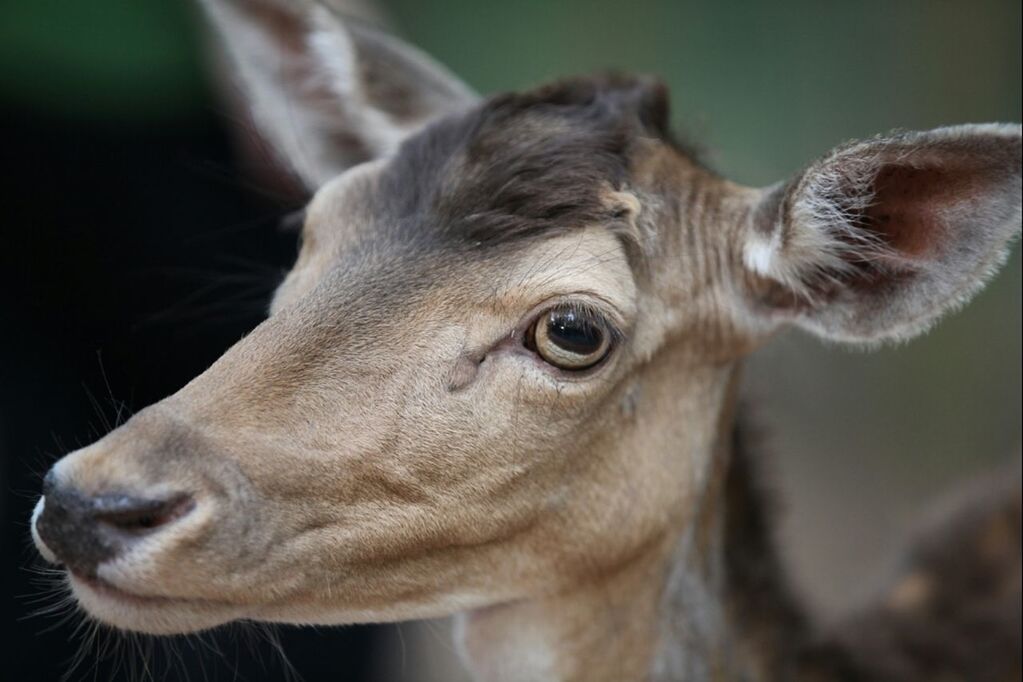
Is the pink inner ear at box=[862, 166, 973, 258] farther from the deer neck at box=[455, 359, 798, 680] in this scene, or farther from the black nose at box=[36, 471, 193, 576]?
the black nose at box=[36, 471, 193, 576]

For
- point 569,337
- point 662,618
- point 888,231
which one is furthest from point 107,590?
point 888,231

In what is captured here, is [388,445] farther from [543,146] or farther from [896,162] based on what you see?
[896,162]

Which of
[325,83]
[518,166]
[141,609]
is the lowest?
[141,609]

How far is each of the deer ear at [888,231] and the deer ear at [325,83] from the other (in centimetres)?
134

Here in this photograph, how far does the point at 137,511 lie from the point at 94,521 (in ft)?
0.30

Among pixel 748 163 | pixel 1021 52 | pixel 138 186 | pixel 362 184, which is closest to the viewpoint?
pixel 362 184

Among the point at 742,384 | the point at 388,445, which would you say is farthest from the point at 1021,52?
the point at 388,445

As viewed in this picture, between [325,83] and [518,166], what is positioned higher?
[325,83]

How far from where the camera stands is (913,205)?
3.06 metres

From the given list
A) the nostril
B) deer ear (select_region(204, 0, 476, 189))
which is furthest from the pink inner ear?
the nostril

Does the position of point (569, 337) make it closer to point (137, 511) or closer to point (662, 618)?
point (662, 618)

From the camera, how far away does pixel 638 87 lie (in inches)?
135

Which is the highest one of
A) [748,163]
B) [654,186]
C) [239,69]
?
[748,163]

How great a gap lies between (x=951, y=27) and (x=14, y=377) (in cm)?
645
